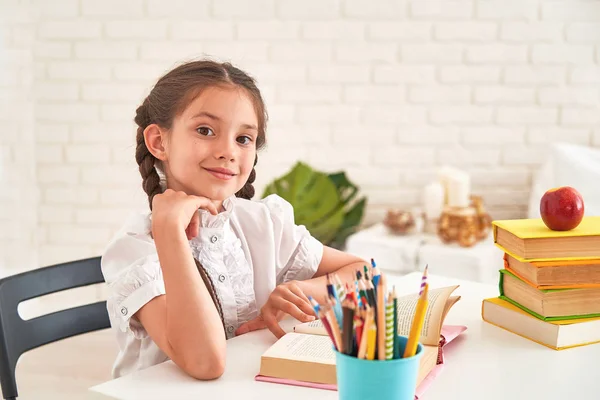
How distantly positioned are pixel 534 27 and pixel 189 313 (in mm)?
2429

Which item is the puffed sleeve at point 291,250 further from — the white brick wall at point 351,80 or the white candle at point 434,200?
the white brick wall at point 351,80

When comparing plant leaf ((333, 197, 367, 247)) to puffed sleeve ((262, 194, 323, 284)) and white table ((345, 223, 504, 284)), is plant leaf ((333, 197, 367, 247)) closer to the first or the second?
white table ((345, 223, 504, 284))

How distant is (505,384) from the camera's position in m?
0.99

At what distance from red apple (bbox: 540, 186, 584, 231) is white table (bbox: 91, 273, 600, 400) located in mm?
204

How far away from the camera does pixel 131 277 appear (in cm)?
119

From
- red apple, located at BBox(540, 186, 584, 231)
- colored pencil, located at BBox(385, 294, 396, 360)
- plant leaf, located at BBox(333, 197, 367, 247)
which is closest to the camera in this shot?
colored pencil, located at BBox(385, 294, 396, 360)

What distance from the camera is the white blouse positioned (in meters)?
1.19

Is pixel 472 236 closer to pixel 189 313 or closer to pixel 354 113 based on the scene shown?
pixel 354 113

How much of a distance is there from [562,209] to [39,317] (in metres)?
0.99

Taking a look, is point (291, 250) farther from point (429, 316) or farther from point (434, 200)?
point (434, 200)

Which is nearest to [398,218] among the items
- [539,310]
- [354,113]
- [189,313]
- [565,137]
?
[354,113]

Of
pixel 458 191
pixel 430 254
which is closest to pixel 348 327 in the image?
pixel 430 254

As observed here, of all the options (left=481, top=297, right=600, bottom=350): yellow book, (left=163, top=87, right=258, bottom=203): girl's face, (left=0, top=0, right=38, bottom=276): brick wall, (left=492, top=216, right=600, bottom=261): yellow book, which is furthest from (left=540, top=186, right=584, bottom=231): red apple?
(left=0, top=0, right=38, bottom=276): brick wall

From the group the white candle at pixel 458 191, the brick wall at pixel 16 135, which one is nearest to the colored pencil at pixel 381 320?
the white candle at pixel 458 191
